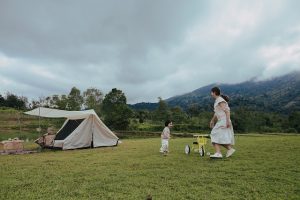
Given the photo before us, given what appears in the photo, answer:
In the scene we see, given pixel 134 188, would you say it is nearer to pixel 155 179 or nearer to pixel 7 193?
pixel 155 179

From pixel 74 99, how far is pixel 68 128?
35.9m

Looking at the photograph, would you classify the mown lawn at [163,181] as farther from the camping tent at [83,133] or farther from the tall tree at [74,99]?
the tall tree at [74,99]

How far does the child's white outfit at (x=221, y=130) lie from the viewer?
745cm

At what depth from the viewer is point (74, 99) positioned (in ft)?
165

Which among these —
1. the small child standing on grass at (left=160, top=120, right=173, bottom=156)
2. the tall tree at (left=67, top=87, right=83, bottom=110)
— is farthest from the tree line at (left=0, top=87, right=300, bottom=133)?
the small child standing on grass at (left=160, top=120, right=173, bottom=156)

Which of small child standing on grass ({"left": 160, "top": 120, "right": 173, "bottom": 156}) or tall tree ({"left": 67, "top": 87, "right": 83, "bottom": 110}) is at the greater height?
tall tree ({"left": 67, "top": 87, "right": 83, "bottom": 110})

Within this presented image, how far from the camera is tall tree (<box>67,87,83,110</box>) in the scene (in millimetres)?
49375

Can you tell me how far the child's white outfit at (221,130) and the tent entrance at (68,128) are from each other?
9.00m

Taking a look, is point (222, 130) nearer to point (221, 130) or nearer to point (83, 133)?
point (221, 130)

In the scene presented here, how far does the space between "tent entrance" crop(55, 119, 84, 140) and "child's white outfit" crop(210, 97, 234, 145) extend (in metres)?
9.00

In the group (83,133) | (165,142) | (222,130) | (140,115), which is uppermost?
(140,115)

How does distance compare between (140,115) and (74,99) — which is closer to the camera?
(74,99)

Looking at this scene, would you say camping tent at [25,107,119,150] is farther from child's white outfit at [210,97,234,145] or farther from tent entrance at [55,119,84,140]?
child's white outfit at [210,97,234,145]

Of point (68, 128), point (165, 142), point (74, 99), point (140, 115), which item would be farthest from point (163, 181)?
point (140, 115)
